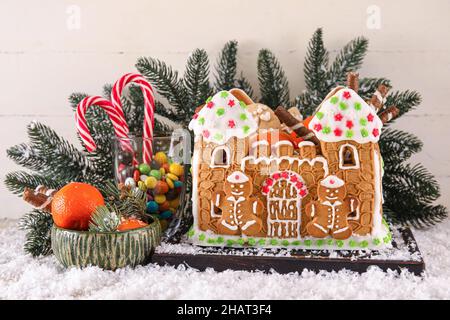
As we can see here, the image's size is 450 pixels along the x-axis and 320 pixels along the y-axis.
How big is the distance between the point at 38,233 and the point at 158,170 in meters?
0.33

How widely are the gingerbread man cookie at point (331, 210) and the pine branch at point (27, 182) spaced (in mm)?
684

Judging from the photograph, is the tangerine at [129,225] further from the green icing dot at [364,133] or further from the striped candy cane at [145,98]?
the green icing dot at [364,133]

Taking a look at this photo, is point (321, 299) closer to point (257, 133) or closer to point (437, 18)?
point (257, 133)

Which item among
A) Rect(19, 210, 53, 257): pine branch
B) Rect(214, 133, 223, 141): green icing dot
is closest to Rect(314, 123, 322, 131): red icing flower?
Rect(214, 133, 223, 141): green icing dot

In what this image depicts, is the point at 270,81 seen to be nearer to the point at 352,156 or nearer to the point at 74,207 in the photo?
the point at 352,156

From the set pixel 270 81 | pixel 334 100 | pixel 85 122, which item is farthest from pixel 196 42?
pixel 334 100

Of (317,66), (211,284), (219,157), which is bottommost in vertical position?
(211,284)

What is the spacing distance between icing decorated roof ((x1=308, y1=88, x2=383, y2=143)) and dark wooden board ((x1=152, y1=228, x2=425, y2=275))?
249mm

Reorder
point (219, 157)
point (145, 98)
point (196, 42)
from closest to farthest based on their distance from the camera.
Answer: point (219, 157), point (145, 98), point (196, 42)

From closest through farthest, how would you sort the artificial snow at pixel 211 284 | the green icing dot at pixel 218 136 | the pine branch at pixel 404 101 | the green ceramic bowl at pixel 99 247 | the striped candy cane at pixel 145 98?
1. the artificial snow at pixel 211 284
2. the green ceramic bowl at pixel 99 247
3. the green icing dot at pixel 218 136
4. the striped candy cane at pixel 145 98
5. the pine branch at pixel 404 101

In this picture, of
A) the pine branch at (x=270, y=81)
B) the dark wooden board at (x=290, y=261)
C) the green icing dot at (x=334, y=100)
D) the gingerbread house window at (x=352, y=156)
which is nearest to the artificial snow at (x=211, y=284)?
the dark wooden board at (x=290, y=261)

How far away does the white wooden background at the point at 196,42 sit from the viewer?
1700 mm

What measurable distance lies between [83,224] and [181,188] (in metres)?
0.27

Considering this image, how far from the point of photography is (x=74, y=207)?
1.28 metres
